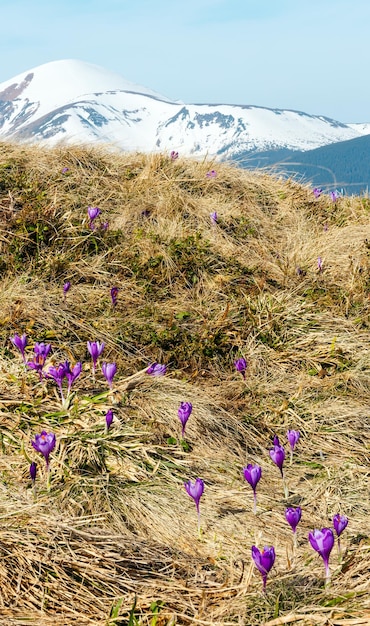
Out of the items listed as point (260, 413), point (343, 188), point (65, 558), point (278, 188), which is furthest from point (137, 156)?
point (65, 558)

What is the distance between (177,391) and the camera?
428 cm

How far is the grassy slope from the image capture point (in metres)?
2.46

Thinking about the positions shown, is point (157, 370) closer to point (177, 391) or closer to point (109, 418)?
point (177, 391)

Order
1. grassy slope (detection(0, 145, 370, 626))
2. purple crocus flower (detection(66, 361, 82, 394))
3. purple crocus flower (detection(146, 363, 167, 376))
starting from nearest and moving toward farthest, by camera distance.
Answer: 1. grassy slope (detection(0, 145, 370, 626))
2. purple crocus flower (detection(66, 361, 82, 394))
3. purple crocus flower (detection(146, 363, 167, 376))

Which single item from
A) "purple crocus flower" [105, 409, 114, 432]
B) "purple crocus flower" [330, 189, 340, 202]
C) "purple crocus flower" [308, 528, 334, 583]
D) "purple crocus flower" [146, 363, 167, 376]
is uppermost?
"purple crocus flower" [308, 528, 334, 583]

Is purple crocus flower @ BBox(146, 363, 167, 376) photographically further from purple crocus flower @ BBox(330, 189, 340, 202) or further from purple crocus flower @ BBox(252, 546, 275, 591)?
purple crocus flower @ BBox(330, 189, 340, 202)

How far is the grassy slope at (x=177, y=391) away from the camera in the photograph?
2461mm

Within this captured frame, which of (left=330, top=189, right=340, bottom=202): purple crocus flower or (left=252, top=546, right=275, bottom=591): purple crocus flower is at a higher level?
(left=252, top=546, right=275, bottom=591): purple crocus flower

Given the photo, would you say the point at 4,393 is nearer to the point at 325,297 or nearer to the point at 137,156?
the point at 325,297

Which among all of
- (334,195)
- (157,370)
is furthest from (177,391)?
(334,195)

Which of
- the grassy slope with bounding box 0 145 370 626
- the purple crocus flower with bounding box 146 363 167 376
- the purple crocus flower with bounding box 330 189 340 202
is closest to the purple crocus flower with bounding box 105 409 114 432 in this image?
the grassy slope with bounding box 0 145 370 626

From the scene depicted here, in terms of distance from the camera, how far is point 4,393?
12.5 ft

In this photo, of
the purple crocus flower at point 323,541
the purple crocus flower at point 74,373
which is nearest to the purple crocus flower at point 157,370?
the purple crocus flower at point 74,373

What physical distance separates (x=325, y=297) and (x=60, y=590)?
3.94m
